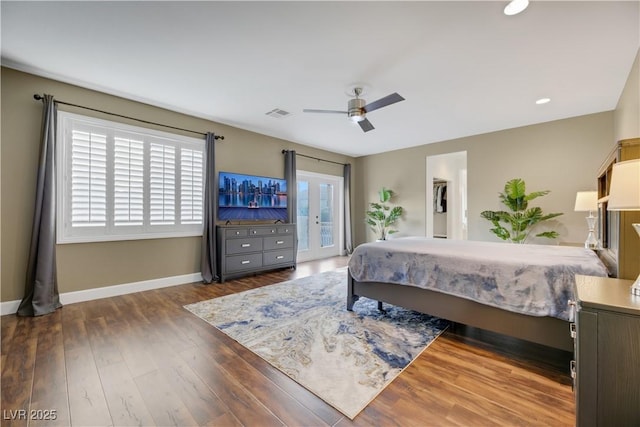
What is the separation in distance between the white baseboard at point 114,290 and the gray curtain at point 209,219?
0.25m

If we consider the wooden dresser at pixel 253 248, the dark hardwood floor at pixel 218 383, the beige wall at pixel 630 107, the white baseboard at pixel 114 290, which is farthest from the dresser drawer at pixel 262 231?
the beige wall at pixel 630 107

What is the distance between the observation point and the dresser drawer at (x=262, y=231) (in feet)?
15.2

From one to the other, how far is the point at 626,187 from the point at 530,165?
13.5 ft

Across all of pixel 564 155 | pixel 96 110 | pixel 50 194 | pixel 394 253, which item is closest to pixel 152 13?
pixel 96 110

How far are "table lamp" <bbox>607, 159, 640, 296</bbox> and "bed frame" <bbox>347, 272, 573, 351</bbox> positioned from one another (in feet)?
2.54

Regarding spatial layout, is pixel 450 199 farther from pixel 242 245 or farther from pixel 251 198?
pixel 242 245

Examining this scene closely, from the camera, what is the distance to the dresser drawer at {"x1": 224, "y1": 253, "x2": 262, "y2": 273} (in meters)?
4.32

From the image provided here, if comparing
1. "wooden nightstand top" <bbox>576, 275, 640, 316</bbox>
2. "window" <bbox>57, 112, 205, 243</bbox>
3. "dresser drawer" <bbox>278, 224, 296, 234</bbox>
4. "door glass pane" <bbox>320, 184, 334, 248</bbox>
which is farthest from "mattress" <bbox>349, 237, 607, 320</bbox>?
"door glass pane" <bbox>320, 184, 334, 248</bbox>

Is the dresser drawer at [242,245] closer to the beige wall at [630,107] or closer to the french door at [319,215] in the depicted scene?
the french door at [319,215]

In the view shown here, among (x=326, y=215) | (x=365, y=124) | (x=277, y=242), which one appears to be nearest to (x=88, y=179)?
(x=277, y=242)

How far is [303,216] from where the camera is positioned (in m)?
6.23

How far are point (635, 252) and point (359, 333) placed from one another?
1901mm

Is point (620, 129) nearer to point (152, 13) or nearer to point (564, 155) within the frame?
point (564, 155)

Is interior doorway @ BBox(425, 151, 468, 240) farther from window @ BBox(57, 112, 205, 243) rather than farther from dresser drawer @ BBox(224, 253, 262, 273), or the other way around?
window @ BBox(57, 112, 205, 243)
